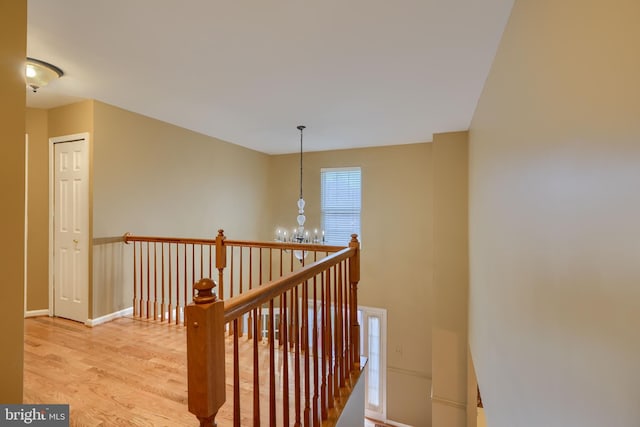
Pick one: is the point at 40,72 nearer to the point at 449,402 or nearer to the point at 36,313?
the point at 36,313

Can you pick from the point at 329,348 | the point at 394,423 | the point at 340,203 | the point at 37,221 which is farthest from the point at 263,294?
the point at 394,423

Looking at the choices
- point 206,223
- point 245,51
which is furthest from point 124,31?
point 206,223

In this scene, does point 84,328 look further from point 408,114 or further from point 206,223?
point 408,114

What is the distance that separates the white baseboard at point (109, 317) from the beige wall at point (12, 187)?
79.0 inches

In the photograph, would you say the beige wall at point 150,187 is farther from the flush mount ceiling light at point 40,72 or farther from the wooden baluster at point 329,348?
the wooden baluster at point 329,348

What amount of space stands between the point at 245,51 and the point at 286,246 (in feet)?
5.51

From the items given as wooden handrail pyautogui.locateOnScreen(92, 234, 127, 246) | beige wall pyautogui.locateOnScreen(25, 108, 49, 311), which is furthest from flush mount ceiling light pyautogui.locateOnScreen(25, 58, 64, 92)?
wooden handrail pyautogui.locateOnScreen(92, 234, 127, 246)

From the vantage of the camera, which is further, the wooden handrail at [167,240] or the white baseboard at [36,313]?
the white baseboard at [36,313]

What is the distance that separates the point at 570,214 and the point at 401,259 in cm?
443

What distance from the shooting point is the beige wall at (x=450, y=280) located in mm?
4445

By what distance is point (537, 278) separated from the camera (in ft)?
4.75

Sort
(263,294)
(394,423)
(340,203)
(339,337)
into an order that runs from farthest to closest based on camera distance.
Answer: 1. (340,203)
2. (394,423)
3. (339,337)
4. (263,294)

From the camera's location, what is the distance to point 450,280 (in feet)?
14.9

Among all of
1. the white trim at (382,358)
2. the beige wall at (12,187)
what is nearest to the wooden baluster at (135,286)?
the beige wall at (12,187)
